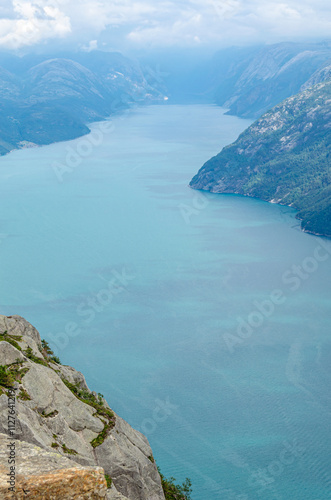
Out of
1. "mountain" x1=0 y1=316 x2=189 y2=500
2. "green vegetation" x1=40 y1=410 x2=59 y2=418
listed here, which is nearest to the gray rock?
"mountain" x1=0 y1=316 x2=189 y2=500

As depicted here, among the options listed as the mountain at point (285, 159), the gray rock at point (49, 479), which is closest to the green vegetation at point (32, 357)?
the gray rock at point (49, 479)

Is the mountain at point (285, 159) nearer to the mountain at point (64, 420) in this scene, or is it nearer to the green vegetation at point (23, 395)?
the mountain at point (64, 420)

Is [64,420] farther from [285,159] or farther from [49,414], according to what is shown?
[285,159]

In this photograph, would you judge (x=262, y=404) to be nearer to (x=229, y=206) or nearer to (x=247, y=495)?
(x=247, y=495)

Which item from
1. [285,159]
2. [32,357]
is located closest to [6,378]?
[32,357]

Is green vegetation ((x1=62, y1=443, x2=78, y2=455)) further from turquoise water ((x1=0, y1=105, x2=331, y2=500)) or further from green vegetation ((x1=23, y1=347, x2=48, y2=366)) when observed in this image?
turquoise water ((x1=0, y1=105, x2=331, y2=500))

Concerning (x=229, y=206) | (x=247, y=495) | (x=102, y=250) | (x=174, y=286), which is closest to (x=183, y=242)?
(x=102, y=250)
